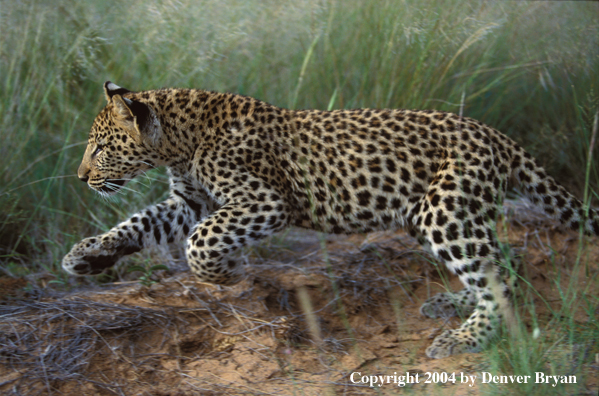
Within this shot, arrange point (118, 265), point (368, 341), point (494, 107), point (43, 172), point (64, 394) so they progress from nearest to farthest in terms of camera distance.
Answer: point (64, 394)
point (368, 341)
point (118, 265)
point (43, 172)
point (494, 107)

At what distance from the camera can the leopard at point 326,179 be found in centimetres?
402

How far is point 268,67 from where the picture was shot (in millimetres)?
7121

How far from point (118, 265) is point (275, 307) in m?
1.45

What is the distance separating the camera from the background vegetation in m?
5.52

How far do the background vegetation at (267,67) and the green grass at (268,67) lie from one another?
0.6 inches

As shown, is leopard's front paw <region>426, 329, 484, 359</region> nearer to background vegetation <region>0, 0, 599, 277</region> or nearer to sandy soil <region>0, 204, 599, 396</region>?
sandy soil <region>0, 204, 599, 396</region>

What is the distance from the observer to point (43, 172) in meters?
5.60

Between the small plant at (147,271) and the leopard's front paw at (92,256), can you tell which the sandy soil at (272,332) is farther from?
the leopard's front paw at (92,256)

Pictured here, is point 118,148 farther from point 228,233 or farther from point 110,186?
point 228,233

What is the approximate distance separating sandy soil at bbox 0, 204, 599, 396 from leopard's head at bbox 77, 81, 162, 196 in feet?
2.83

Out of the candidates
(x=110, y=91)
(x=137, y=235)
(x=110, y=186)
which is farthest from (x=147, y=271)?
(x=110, y=91)

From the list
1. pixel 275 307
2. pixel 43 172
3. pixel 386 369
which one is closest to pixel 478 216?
pixel 386 369

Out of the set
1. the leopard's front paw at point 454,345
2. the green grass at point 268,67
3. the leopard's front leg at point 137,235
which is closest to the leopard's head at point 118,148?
the leopard's front leg at point 137,235

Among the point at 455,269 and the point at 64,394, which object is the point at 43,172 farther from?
the point at 455,269
